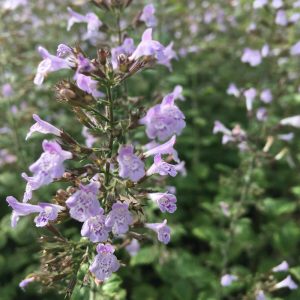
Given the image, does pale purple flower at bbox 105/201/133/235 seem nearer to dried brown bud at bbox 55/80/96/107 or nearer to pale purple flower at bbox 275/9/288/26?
dried brown bud at bbox 55/80/96/107

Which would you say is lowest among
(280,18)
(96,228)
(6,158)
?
(96,228)

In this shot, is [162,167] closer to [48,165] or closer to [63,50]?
[48,165]

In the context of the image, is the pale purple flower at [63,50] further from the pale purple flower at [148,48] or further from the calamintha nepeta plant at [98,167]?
the pale purple flower at [148,48]

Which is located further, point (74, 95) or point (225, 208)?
point (225, 208)

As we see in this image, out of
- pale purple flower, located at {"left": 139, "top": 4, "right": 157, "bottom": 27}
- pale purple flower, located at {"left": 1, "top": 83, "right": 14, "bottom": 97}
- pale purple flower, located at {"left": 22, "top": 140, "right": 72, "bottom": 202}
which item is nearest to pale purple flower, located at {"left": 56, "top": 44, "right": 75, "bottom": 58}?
pale purple flower, located at {"left": 22, "top": 140, "right": 72, "bottom": 202}

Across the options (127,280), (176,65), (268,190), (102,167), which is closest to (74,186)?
(102,167)

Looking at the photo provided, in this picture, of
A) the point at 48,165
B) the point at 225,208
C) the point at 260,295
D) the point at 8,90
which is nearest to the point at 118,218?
the point at 48,165

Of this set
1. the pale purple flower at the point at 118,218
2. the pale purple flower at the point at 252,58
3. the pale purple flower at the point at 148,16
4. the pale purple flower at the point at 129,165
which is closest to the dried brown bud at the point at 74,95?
the pale purple flower at the point at 129,165
